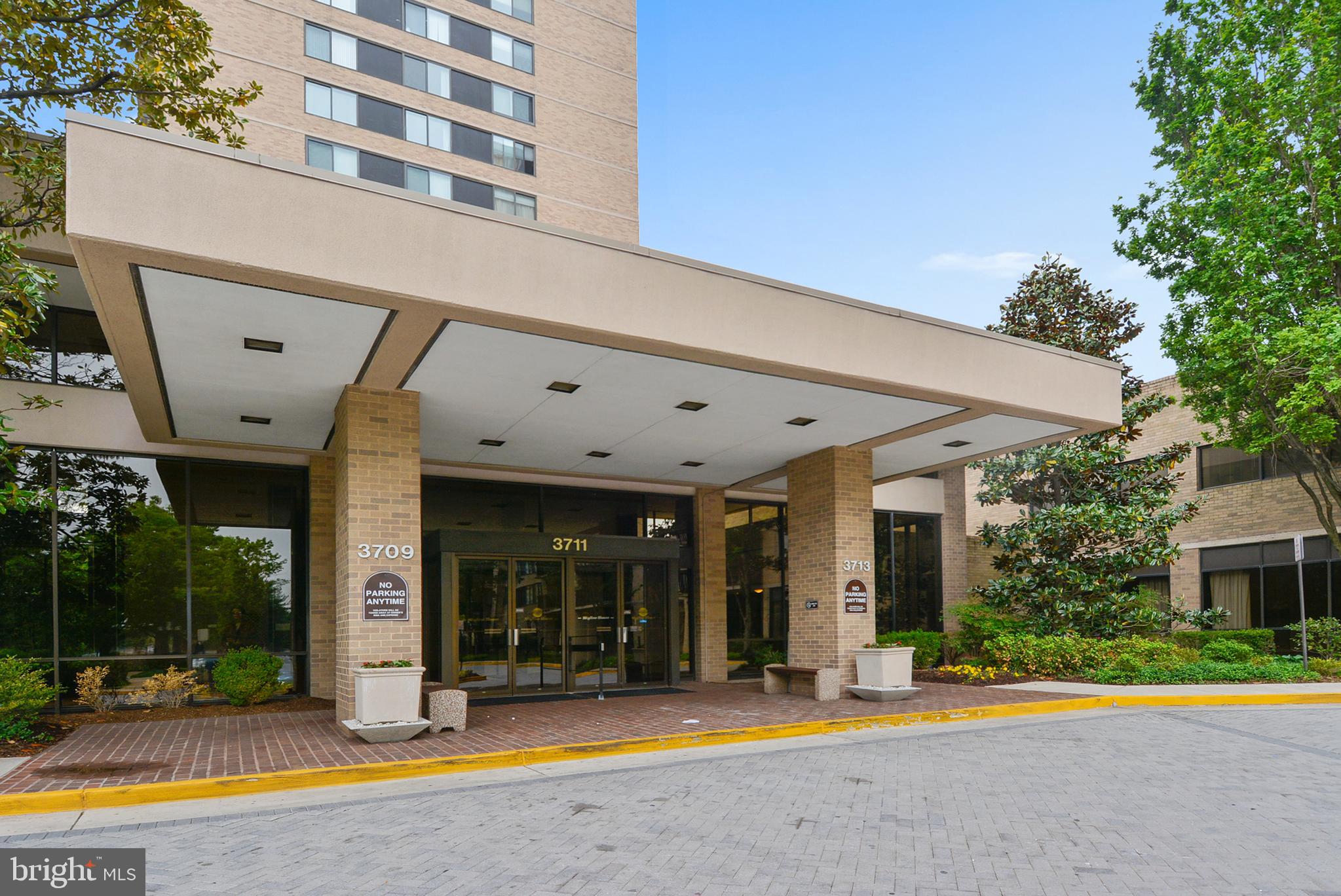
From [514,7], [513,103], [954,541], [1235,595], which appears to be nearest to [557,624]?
[954,541]

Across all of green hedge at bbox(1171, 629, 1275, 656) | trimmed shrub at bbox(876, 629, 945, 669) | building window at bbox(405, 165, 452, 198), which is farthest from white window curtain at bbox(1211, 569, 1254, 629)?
building window at bbox(405, 165, 452, 198)

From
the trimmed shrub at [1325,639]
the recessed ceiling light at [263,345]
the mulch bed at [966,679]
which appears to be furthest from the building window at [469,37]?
the trimmed shrub at [1325,639]

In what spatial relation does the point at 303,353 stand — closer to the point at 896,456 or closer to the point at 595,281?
the point at 595,281

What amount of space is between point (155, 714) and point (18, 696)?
2.65 m

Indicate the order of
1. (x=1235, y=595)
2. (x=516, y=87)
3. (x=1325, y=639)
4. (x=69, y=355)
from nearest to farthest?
(x=69, y=355) < (x=1325, y=639) < (x=1235, y=595) < (x=516, y=87)

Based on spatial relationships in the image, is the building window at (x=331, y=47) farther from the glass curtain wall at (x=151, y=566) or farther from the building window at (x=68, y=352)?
the glass curtain wall at (x=151, y=566)

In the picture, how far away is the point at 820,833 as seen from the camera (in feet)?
21.9

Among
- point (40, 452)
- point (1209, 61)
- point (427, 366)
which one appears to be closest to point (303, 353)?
point (427, 366)

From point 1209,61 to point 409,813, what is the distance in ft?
78.8

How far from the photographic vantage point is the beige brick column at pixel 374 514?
11.1 meters

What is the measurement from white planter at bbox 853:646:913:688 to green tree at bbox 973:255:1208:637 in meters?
6.91

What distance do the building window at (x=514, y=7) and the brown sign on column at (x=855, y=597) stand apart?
1194 inches

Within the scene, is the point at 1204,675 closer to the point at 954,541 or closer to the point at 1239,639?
the point at 1239,639

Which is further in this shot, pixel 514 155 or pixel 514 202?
pixel 514 155
